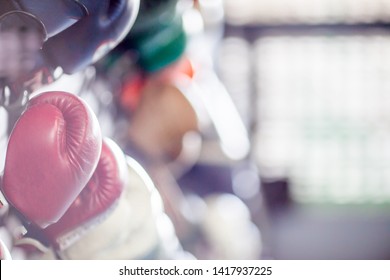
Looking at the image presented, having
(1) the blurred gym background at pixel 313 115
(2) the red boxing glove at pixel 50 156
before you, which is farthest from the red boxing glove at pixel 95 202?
(1) the blurred gym background at pixel 313 115

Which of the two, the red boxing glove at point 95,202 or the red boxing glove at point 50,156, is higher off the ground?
the red boxing glove at point 50,156

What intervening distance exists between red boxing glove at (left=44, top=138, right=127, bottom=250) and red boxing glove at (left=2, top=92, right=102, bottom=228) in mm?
30

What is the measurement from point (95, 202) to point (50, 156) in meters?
0.12

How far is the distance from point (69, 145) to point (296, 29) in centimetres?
71

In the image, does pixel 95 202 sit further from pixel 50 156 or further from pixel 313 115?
pixel 313 115

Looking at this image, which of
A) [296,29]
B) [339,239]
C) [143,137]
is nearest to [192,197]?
[143,137]

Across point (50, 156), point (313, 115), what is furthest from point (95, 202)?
point (313, 115)

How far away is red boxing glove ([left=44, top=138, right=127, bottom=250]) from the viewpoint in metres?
1.07

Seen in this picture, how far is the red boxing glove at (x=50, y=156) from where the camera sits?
1.01 m

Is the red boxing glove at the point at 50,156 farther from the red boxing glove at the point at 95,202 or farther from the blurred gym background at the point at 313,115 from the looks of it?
the blurred gym background at the point at 313,115

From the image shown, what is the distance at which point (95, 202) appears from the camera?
107 cm

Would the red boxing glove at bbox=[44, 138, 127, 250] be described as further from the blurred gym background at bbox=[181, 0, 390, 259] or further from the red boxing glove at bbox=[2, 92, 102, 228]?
the blurred gym background at bbox=[181, 0, 390, 259]

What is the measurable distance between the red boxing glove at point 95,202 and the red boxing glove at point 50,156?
30 millimetres
